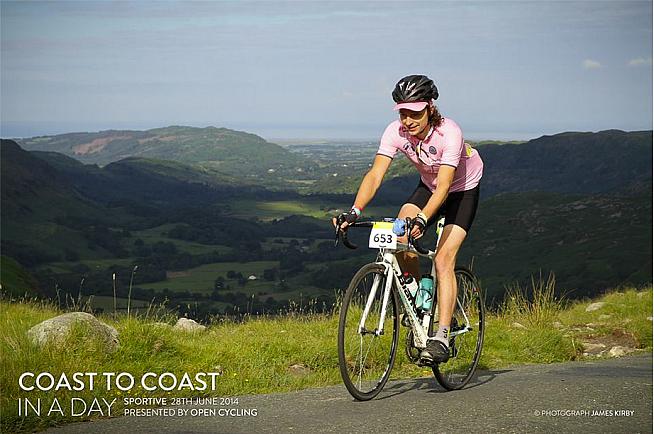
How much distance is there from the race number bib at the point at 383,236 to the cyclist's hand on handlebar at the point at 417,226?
0.16 metres

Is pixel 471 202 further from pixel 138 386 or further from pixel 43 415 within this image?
pixel 43 415

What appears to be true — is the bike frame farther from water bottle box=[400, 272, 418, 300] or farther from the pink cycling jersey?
the pink cycling jersey

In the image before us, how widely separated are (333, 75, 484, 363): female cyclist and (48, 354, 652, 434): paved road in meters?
0.63

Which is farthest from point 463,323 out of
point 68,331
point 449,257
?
point 68,331

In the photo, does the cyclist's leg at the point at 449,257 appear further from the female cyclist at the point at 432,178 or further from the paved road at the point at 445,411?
the paved road at the point at 445,411

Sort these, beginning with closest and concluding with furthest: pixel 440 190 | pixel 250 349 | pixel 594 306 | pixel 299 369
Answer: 1. pixel 440 190
2. pixel 299 369
3. pixel 250 349
4. pixel 594 306

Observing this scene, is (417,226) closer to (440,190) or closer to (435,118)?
(440,190)

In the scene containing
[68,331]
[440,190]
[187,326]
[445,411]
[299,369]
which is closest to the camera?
[445,411]

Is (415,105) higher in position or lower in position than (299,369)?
higher

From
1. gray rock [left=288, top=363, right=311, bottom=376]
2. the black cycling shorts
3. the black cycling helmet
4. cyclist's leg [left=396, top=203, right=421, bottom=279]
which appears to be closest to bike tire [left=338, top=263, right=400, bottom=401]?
cyclist's leg [left=396, top=203, right=421, bottom=279]

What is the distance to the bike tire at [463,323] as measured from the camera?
8.19 m

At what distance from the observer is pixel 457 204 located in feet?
25.5

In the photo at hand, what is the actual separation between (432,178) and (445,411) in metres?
2.08

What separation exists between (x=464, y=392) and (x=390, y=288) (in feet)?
4.71
